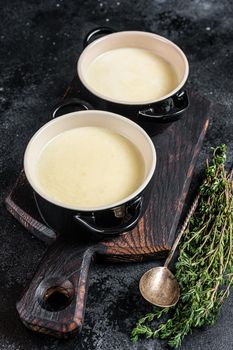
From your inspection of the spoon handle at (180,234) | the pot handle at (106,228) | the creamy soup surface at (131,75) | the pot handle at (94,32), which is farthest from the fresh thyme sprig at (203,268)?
the pot handle at (94,32)

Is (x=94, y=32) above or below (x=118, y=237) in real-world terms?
above

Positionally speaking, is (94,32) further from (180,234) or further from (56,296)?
(56,296)

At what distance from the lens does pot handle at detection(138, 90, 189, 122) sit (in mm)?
1439

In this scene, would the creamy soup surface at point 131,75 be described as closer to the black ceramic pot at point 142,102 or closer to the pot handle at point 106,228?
the black ceramic pot at point 142,102

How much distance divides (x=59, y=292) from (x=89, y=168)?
269 millimetres

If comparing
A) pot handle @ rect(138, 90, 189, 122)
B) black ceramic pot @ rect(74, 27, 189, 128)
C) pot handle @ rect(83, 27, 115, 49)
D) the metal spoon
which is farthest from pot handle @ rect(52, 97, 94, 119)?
the metal spoon

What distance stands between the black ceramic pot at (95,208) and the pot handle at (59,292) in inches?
1.7

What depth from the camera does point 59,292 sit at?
4.17 ft

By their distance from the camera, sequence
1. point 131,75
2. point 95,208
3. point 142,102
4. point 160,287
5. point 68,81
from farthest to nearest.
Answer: point 68,81 → point 131,75 → point 142,102 → point 160,287 → point 95,208

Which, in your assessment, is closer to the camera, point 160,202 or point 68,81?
point 160,202

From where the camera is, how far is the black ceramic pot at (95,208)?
1.24 m

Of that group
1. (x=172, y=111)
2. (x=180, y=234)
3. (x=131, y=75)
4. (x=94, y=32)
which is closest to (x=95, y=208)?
(x=180, y=234)

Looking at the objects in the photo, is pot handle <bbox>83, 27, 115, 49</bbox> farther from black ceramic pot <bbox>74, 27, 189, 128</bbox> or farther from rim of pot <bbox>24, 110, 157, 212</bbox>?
rim of pot <bbox>24, 110, 157, 212</bbox>

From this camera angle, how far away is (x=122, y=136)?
144cm
